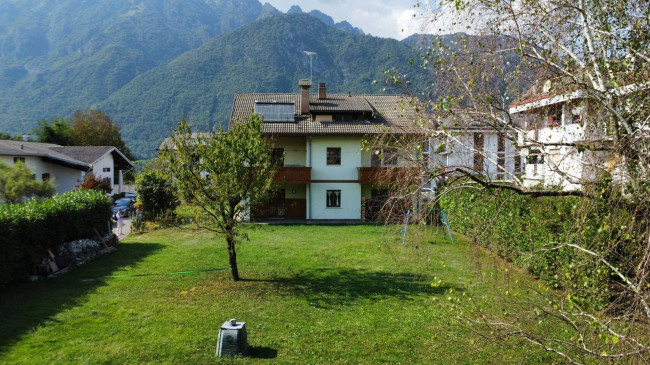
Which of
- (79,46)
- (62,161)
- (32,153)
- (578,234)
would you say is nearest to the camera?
(578,234)

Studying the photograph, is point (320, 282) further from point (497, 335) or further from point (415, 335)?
point (497, 335)

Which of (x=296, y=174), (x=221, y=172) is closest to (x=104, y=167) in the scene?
(x=296, y=174)

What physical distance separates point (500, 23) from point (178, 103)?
3590 inches

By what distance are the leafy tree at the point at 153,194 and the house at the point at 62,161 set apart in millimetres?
5728

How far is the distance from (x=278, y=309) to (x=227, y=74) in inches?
3676

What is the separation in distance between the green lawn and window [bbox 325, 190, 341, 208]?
11742mm

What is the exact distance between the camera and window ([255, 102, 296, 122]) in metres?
28.3

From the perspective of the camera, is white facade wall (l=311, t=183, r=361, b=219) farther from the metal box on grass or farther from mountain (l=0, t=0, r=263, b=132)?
mountain (l=0, t=0, r=263, b=132)

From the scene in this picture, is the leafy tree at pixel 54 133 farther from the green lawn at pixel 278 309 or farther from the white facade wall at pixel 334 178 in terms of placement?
the green lawn at pixel 278 309

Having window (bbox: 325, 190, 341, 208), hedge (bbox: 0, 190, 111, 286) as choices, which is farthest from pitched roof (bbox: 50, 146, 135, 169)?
hedge (bbox: 0, 190, 111, 286)

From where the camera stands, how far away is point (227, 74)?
96.9m

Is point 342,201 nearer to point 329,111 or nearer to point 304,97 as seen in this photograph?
point 329,111

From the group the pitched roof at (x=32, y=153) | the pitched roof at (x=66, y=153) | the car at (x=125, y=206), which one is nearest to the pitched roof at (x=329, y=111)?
the car at (x=125, y=206)

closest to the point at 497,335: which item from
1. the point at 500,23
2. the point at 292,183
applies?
the point at 500,23
